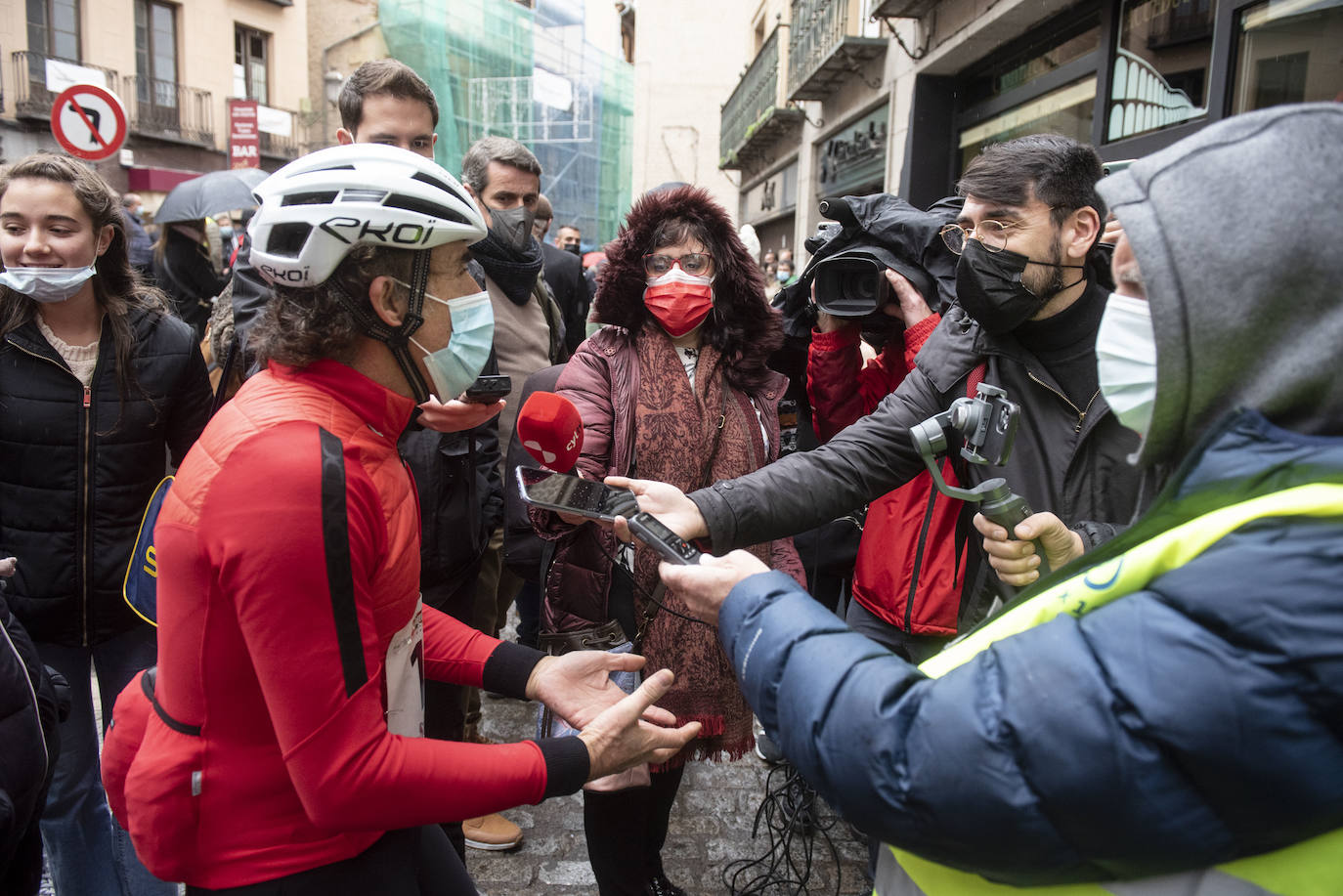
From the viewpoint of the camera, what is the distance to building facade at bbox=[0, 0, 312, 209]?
20.9 meters

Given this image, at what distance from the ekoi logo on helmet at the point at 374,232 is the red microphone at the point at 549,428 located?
54 cm

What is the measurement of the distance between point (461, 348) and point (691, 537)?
77cm

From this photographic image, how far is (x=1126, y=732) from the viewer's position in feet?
2.92

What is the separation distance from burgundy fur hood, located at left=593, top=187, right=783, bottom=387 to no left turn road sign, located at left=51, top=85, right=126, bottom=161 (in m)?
5.56

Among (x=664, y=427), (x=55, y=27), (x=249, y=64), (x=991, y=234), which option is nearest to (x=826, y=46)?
(x=991, y=234)

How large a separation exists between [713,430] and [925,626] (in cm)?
89

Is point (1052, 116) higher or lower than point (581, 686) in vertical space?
higher

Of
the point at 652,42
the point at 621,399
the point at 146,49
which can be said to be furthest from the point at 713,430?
the point at 652,42

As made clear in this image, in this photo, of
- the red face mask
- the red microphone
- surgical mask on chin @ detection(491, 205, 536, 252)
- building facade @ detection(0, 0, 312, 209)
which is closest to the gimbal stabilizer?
the red microphone

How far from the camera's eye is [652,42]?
3334 cm

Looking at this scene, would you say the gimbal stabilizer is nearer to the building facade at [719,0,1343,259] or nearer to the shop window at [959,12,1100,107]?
the building facade at [719,0,1343,259]

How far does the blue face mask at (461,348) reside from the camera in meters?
1.71

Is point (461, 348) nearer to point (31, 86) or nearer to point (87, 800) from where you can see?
point (87, 800)

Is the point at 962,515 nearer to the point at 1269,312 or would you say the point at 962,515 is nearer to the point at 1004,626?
the point at 1004,626
